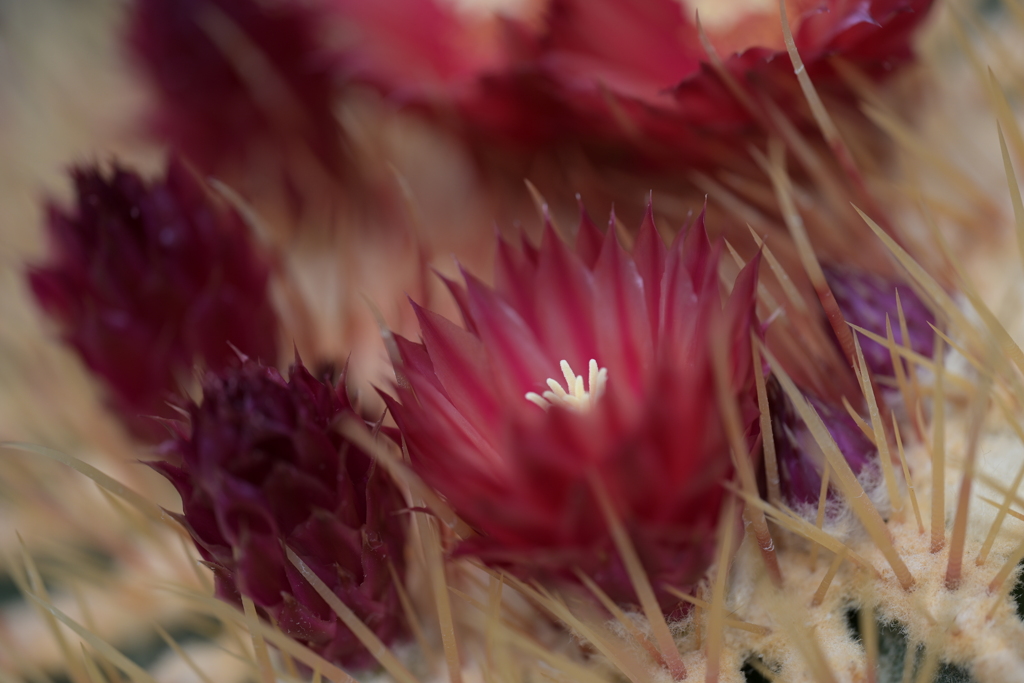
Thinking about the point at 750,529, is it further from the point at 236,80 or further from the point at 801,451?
the point at 236,80

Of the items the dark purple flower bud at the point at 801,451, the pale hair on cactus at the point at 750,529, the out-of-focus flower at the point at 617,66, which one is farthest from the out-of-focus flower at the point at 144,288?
the dark purple flower bud at the point at 801,451

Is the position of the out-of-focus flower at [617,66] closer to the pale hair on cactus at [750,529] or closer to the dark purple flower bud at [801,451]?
the pale hair on cactus at [750,529]

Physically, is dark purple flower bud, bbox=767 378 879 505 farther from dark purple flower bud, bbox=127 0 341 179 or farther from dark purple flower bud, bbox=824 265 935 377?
dark purple flower bud, bbox=127 0 341 179

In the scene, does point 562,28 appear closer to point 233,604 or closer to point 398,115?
point 398,115

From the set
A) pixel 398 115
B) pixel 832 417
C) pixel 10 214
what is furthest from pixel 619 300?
pixel 10 214

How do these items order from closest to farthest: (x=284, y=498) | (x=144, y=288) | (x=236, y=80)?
(x=284, y=498)
(x=144, y=288)
(x=236, y=80)

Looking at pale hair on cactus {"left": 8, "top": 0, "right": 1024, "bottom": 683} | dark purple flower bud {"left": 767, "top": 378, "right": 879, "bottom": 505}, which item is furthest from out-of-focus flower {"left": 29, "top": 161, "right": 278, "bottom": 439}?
dark purple flower bud {"left": 767, "top": 378, "right": 879, "bottom": 505}

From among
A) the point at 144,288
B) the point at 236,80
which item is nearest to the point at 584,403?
the point at 144,288
